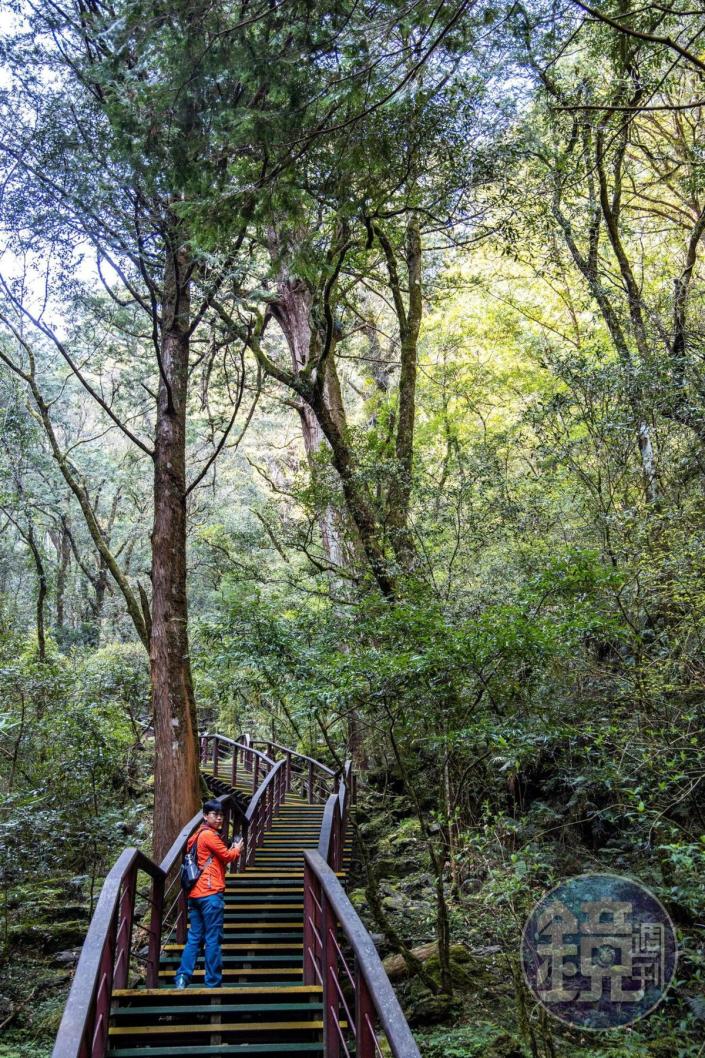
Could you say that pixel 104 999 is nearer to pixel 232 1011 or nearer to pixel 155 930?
pixel 232 1011

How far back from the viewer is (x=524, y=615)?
6543 millimetres

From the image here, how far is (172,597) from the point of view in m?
9.63

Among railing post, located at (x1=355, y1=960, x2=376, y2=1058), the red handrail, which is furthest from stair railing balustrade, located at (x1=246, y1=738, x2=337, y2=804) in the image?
railing post, located at (x1=355, y1=960, x2=376, y2=1058)

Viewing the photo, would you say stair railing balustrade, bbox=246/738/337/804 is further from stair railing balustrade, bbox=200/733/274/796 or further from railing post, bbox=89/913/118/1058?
railing post, bbox=89/913/118/1058

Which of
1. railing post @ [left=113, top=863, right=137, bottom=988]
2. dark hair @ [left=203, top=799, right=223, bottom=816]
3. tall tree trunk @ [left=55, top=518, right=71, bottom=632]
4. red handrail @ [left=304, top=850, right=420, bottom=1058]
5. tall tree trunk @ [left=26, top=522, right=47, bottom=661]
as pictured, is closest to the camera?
red handrail @ [left=304, top=850, right=420, bottom=1058]

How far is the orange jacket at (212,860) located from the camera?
533 cm

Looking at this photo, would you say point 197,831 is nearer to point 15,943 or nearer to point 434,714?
point 434,714
